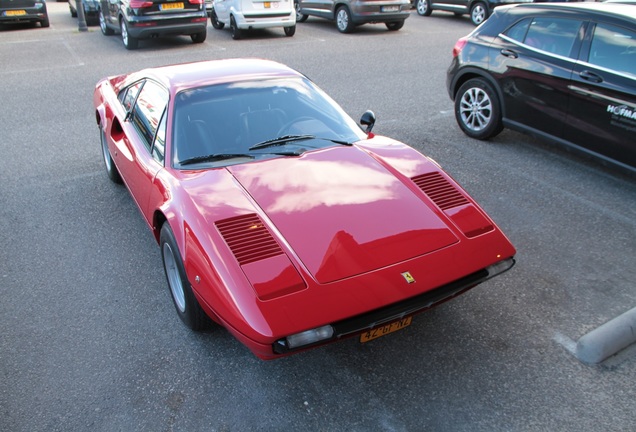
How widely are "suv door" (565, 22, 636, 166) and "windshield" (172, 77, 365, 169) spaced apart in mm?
2632

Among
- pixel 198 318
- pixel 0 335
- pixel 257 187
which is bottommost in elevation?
pixel 0 335

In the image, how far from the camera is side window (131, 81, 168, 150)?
4.29m

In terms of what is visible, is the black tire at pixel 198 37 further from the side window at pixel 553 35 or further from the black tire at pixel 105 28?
the side window at pixel 553 35

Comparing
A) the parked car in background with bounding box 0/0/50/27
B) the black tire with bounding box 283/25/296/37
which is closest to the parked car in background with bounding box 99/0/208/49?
the black tire with bounding box 283/25/296/37

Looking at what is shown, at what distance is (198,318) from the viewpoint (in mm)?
3469

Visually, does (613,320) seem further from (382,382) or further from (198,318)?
(198,318)

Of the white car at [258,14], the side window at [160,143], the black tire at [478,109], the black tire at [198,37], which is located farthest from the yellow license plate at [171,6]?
the side window at [160,143]

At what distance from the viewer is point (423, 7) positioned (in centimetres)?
1795

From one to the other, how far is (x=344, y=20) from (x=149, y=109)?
1119 centimetres

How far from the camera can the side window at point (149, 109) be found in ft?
14.1

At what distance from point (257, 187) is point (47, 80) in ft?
27.1

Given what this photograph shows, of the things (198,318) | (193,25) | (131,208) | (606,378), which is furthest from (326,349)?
(193,25)

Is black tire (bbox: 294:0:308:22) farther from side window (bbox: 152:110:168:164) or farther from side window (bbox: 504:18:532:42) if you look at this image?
side window (bbox: 152:110:168:164)

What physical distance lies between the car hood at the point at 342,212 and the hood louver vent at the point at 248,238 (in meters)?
0.08
